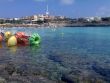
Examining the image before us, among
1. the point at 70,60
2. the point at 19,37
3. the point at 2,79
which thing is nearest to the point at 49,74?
the point at 2,79

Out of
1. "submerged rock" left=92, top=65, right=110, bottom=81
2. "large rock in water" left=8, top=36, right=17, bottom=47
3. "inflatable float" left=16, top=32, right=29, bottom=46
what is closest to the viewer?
"submerged rock" left=92, top=65, right=110, bottom=81

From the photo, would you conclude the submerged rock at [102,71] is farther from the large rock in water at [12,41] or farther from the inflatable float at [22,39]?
the inflatable float at [22,39]

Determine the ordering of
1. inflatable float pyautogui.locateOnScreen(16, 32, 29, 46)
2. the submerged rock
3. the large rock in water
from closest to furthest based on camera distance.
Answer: the submerged rock < the large rock in water < inflatable float pyautogui.locateOnScreen(16, 32, 29, 46)

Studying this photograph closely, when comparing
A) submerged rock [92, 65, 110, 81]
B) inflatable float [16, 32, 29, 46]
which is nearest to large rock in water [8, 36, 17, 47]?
inflatable float [16, 32, 29, 46]

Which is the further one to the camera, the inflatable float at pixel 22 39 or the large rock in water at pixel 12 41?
the inflatable float at pixel 22 39

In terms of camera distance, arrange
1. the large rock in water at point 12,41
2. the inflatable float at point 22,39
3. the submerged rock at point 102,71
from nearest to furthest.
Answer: the submerged rock at point 102,71, the large rock in water at point 12,41, the inflatable float at point 22,39

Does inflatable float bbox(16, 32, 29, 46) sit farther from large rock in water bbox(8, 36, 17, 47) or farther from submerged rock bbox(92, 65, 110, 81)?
submerged rock bbox(92, 65, 110, 81)

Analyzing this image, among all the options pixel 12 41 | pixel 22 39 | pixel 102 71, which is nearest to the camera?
pixel 102 71

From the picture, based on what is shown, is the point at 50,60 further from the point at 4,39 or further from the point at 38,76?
the point at 4,39

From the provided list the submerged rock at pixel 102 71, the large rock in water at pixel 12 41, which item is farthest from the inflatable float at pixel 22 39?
the submerged rock at pixel 102 71

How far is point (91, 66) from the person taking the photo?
82.0ft

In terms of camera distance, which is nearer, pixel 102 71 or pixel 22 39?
pixel 102 71

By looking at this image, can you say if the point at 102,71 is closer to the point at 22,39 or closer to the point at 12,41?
the point at 12,41

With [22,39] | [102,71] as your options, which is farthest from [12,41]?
[102,71]
